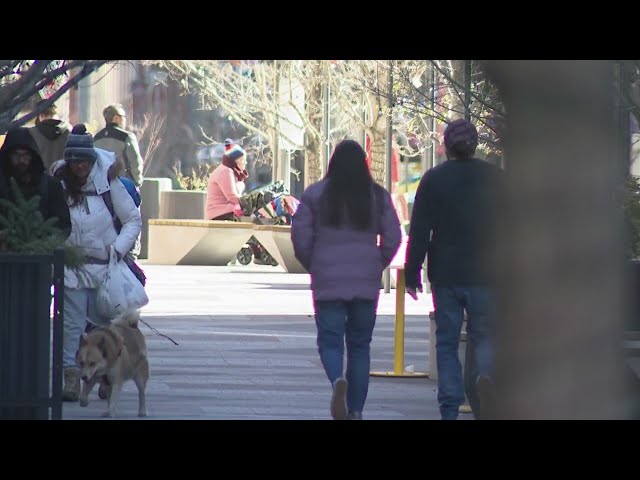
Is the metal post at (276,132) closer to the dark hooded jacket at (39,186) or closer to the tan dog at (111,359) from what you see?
the dark hooded jacket at (39,186)

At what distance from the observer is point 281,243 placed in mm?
26125

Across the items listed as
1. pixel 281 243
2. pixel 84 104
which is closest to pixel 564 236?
pixel 281 243

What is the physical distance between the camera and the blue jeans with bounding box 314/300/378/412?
888 cm

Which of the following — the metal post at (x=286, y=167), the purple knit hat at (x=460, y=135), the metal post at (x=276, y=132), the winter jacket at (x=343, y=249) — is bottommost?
the winter jacket at (x=343, y=249)

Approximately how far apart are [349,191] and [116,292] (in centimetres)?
211

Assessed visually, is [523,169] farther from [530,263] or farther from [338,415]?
[338,415]

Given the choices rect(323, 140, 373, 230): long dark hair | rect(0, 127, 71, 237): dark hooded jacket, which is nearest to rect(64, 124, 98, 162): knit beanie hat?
rect(0, 127, 71, 237): dark hooded jacket

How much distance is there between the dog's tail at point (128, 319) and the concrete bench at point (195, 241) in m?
16.4

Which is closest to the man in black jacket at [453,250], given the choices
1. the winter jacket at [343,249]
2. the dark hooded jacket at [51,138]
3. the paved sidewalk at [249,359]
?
the winter jacket at [343,249]

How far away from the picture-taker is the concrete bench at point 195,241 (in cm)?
2653

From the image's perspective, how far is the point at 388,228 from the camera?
9.09 m
